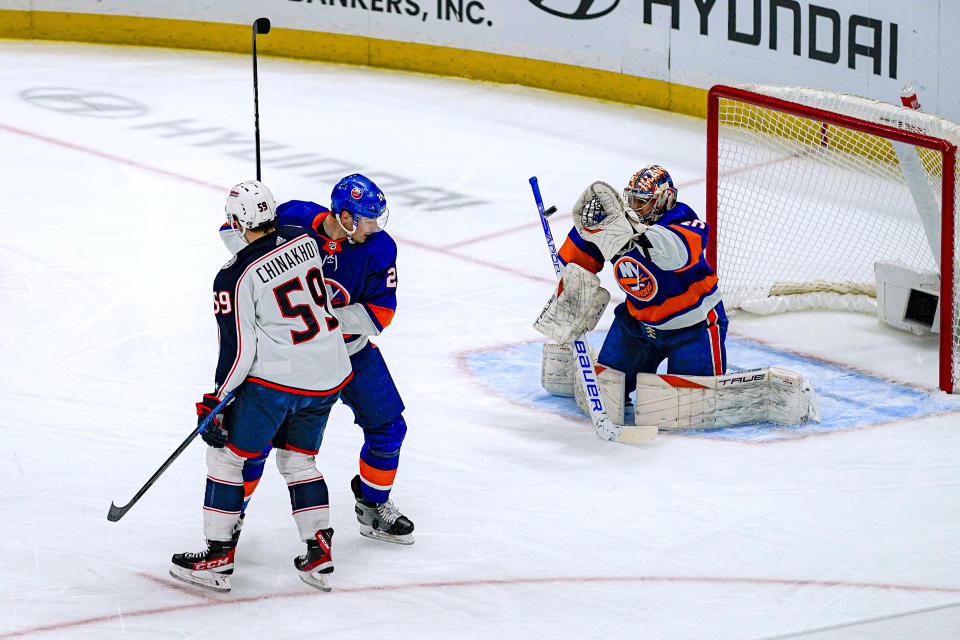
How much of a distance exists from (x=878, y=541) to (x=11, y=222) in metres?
4.67

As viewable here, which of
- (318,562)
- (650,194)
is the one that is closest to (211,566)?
(318,562)

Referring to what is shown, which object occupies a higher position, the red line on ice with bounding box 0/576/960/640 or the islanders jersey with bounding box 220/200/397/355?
the islanders jersey with bounding box 220/200/397/355

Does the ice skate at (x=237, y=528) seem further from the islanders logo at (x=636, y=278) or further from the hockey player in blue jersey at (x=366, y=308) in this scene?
the islanders logo at (x=636, y=278)

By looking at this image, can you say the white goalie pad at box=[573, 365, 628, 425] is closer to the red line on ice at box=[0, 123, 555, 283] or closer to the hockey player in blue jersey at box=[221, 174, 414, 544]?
the hockey player in blue jersey at box=[221, 174, 414, 544]

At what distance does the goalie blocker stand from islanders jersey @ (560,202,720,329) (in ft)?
0.70

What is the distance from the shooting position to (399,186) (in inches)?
313

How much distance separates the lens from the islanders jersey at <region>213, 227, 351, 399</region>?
352 centimetres

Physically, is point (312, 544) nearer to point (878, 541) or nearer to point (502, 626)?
point (502, 626)

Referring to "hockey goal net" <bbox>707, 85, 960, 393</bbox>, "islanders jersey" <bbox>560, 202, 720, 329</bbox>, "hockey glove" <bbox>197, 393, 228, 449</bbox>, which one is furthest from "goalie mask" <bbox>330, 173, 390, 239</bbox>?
"hockey goal net" <bbox>707, 85, 960, 393</bbox>

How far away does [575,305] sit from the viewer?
4.98 meters

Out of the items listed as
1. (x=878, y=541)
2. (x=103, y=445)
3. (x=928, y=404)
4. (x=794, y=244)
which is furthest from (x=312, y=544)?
(x=794, y=244)

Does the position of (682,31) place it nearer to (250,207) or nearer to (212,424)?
(250,207)

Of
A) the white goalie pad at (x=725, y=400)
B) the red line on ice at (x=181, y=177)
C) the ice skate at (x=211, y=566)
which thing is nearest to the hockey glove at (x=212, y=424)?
the ice skate at (x=211, y=566)

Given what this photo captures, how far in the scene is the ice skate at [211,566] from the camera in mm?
3686
